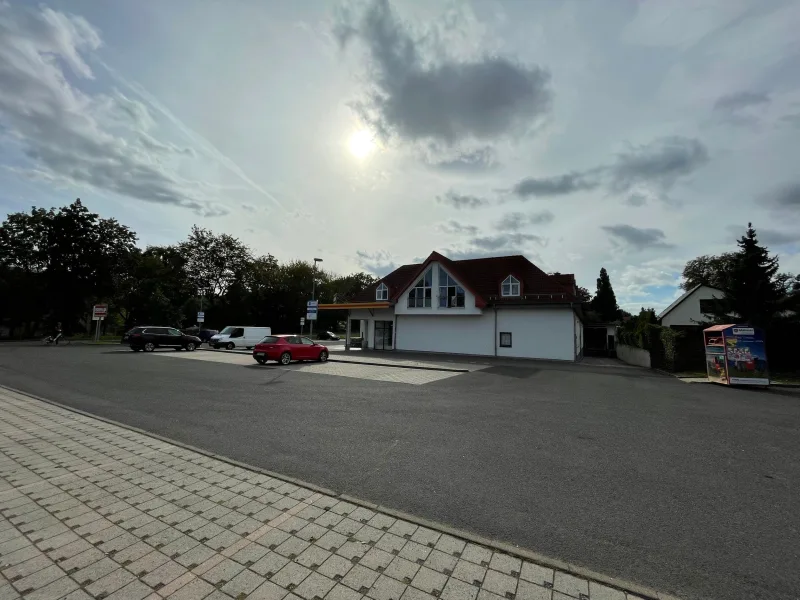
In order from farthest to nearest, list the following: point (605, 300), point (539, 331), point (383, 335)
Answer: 1. point (605, 300)
2. point (383, 335)
3. point (539, 331)

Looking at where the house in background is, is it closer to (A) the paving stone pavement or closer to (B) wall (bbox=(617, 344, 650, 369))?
(B) wall (bbox=(617, 344, 650, 369))

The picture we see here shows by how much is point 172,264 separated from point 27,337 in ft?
57.3

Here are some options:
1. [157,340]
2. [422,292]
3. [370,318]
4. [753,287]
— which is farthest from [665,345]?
[157,340]

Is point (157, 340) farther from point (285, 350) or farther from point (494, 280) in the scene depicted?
point (494, 280)

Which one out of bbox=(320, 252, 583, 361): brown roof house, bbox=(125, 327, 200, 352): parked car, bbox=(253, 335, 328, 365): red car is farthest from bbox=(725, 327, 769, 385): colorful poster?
bbox=(125, 327, 200, 352): parked car

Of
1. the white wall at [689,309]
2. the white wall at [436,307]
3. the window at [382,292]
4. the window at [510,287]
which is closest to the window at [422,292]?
the white wall at [436,307]

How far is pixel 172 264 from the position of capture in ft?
173

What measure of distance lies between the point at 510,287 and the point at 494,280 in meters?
2.15

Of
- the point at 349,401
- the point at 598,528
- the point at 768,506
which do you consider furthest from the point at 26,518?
the point at 768,506

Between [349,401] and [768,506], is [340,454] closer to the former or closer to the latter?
[349,401]

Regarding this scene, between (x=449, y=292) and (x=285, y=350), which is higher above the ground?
(x=449, y=292)

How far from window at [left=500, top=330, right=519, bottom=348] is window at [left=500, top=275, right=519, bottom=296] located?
122 inches

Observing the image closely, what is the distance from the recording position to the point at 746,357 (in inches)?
594

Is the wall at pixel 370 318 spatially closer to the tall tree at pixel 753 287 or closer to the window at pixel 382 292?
the window at pixel 382 292
